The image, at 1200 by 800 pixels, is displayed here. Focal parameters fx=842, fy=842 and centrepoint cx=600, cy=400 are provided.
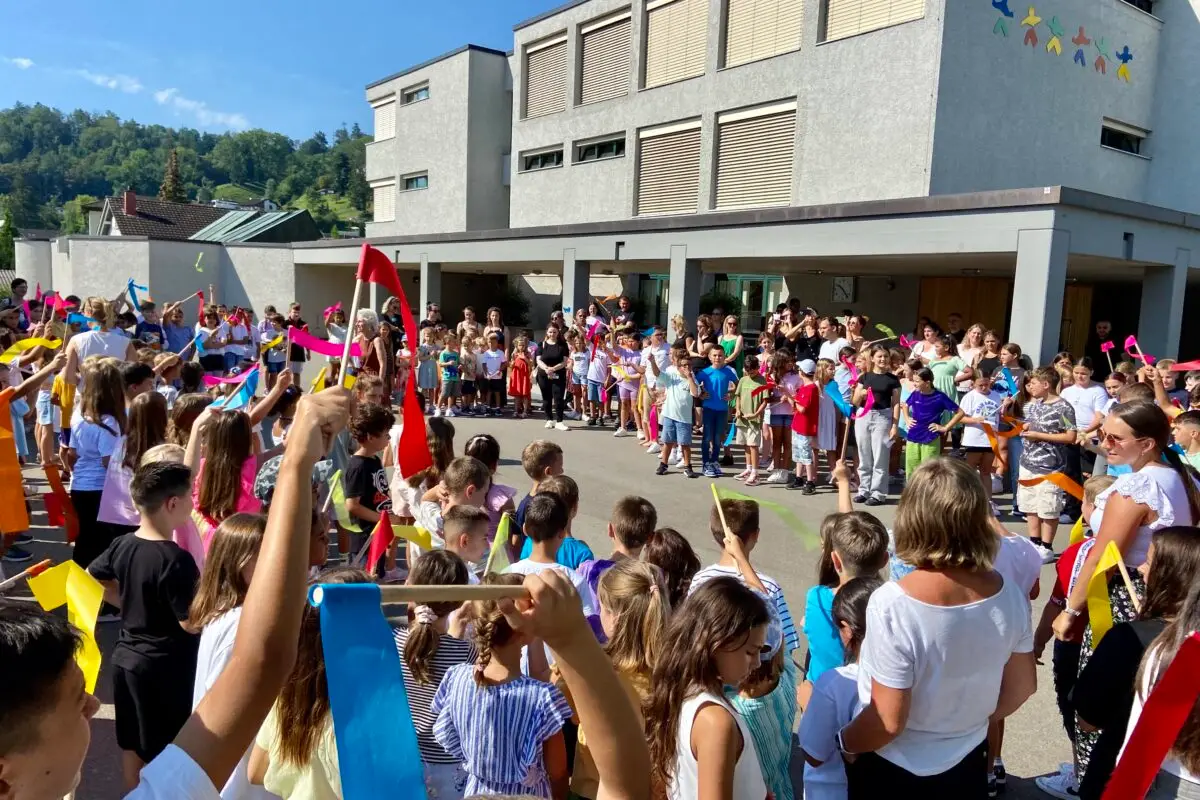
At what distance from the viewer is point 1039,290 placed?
1132 centimetres

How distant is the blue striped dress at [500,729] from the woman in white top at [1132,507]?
2.24 meters

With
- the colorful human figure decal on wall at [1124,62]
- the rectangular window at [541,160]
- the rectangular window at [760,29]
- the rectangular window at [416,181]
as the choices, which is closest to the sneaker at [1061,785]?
the rectangular window at [760,29]

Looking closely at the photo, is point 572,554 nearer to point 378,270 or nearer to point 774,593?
point 774,593

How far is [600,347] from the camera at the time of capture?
15273mm

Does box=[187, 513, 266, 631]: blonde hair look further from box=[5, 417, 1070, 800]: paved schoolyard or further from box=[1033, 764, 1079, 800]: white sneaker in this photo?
box=[1033, 764, 1079, 800]: white sneaker

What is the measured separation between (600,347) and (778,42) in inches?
379

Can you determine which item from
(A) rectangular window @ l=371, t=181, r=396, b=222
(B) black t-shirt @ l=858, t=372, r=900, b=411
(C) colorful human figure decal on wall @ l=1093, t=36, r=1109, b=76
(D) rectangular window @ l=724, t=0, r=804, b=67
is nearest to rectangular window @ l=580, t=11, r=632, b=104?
(D) rectangular window @ l=724, t=0, r=804, b=67

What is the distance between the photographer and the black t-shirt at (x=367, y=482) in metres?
6.00

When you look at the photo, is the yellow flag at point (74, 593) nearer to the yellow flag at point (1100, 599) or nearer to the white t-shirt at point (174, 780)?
the white t-shirt at point (174, 780)

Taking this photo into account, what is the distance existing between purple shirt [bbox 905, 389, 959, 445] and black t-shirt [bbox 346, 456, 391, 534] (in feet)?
20.1

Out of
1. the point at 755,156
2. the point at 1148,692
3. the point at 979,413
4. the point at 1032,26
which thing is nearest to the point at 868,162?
the point at 755,156

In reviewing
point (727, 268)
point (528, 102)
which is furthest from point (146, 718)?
point (528, 102)

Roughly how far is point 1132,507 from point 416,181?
1260 inches

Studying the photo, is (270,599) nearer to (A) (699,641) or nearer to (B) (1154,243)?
(A) (699,641)
